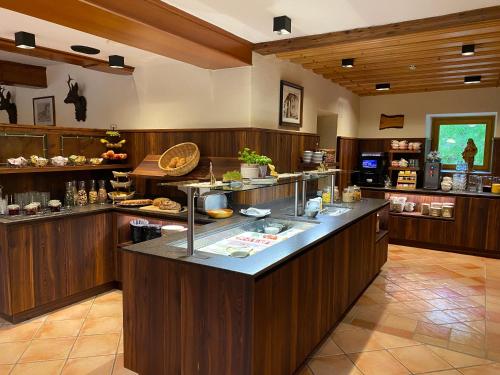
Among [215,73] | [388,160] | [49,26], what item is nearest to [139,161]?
[215,73]

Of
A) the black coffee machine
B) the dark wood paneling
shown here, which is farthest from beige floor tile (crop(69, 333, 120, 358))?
the black coffee machine

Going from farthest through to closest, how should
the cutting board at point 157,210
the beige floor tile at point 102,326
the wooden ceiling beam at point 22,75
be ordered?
the wooden ceiling beam at point 22,75 < the cutting board at point 157,210 < the beige floor tile at point 102,326

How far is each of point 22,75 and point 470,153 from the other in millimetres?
6946

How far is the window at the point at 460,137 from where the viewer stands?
6.49 meters

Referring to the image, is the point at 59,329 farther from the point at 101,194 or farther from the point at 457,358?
the point at 457,358

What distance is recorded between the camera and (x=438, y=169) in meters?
6.10

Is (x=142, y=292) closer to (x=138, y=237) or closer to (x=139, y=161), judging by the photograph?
(x=138, y=237)

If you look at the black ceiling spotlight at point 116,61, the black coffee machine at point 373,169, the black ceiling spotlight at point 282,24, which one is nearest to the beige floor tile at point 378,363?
the black ceiling spotlight at point 282,24

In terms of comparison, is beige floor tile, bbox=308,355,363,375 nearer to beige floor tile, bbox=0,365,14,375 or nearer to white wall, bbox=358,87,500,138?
beige floor tile, bbox=0,365,14,375

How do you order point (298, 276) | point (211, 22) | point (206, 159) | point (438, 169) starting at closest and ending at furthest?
point (298, 276) < point (211, 22) < point (206, 159) < point (438, 169)

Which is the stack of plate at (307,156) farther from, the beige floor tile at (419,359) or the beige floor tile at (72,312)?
the beige floor tile at (72,312)

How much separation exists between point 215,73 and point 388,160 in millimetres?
4220

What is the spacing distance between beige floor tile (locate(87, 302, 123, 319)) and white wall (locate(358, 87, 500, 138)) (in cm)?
551

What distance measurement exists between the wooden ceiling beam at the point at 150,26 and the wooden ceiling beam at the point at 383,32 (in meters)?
0.36
